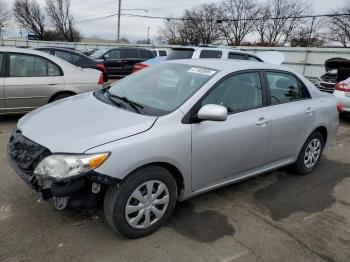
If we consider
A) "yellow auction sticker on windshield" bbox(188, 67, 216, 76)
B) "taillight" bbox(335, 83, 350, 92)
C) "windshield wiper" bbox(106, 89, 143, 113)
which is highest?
"yellow auction sticker on windshield" bbox(188, 67, 216, 76)

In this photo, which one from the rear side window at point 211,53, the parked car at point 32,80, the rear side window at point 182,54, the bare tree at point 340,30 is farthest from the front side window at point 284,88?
the bare tree at point 340,30

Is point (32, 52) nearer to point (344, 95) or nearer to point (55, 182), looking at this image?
point (55, 182)

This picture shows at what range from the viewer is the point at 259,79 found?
3686 millimetres

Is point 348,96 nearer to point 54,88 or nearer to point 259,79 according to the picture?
point 259,79

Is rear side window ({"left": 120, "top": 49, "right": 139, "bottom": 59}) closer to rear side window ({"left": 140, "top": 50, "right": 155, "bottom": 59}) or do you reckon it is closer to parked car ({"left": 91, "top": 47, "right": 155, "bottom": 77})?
parked car ({"left": 91, "top": 47, "right": 155, "bottom": 77})

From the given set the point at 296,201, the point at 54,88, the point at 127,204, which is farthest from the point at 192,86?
the point at 54,88

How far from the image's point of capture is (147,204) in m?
2.79

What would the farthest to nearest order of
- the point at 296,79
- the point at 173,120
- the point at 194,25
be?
the point at 194,25 → the point at 296,79 → the point at 173,120

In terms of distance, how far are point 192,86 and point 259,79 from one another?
939 mm

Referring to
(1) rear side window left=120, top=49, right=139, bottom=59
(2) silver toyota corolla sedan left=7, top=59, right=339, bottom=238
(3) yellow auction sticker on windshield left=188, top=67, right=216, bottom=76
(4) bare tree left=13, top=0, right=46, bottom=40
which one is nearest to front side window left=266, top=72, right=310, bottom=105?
(2) silver toyota corolla sedan left=7, top=59, right=339, bottom=238

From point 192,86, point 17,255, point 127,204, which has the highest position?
point 192,86

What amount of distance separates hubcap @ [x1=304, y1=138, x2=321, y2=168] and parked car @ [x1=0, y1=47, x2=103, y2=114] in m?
4.42

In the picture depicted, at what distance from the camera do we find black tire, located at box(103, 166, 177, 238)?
8.48ft

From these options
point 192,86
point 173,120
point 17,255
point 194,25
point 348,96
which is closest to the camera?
point 17,255
